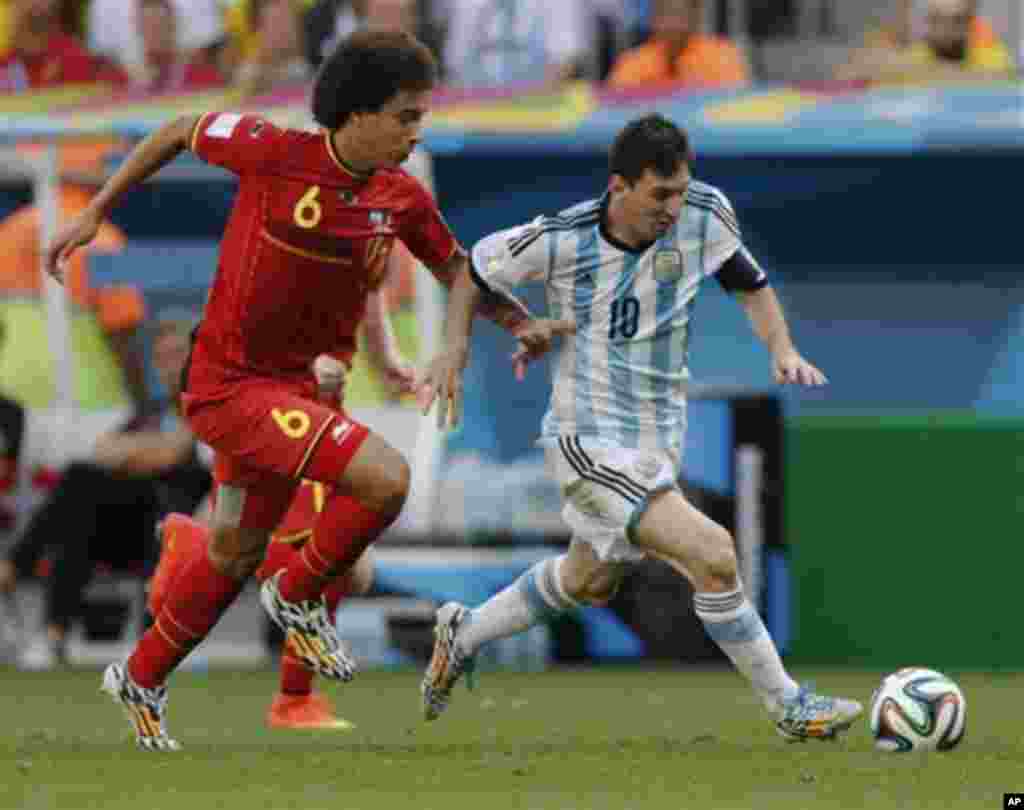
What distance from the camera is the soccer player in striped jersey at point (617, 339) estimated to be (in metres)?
8.70

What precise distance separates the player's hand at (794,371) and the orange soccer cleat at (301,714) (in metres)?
2.29

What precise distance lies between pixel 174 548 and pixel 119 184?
5.17 ft

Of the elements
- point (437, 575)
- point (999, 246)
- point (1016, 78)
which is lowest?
point (437, 575)

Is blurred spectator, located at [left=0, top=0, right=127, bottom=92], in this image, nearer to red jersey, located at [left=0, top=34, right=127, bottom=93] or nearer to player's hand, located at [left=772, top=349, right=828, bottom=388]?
red jersey, located at [left=0, top=34, right=127, bottom=93]

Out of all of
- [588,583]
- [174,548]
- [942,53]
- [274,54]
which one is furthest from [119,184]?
[942,53]

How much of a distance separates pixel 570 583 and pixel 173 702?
2970 mm

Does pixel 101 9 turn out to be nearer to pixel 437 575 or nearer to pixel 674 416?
pixel 437 575

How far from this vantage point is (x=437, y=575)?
14008 millimetres

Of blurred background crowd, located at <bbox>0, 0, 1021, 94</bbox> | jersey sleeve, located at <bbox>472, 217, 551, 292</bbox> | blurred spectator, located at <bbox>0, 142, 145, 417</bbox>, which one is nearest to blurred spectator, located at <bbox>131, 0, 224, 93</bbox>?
blurred background crowd, located at <bbox>0, 0, 1021, 94</bbox>

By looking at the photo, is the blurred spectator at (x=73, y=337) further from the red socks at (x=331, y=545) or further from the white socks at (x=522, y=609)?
the red socks at (x=331, y=545)

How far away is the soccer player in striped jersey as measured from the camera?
8.70 meters

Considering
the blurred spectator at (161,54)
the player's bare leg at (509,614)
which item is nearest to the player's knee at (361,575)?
the player's bare leg at (509,614)

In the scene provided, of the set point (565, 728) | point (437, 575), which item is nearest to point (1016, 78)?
point (437, 575)

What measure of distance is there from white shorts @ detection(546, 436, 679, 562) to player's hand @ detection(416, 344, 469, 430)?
0.59 metres
